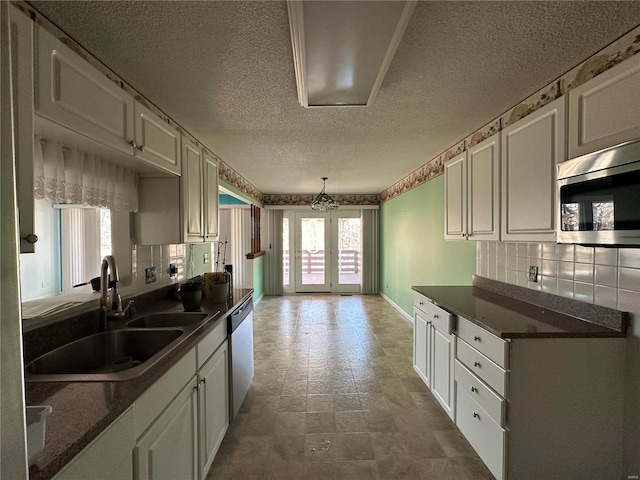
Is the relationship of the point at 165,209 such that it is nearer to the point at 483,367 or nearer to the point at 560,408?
the point at 483,367

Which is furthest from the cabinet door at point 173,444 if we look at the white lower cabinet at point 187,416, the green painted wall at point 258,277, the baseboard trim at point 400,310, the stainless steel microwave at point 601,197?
the green painted wall at point 258,277

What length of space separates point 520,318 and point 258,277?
5.08 m

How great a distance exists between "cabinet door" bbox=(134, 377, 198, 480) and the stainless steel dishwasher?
61cm

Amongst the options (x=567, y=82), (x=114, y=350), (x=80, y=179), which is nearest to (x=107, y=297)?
(x=114, y=350)

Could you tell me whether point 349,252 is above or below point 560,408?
above

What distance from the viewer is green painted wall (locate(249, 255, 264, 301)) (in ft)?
19.1

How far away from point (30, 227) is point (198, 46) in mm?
1085

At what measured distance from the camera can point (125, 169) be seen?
1877 millimetres

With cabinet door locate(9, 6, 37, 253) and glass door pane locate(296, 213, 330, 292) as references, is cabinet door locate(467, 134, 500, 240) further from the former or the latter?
glass door pane locate(296, 213, 330, 292)

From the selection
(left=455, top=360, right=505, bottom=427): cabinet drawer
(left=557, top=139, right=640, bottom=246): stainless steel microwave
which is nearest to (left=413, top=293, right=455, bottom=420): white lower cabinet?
(left=455, top=360, right=505, bottom=427): cabinet drawer

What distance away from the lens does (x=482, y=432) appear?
169 cm

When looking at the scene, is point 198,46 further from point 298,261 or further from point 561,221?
point 298,261

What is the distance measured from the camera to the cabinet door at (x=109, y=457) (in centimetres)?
75

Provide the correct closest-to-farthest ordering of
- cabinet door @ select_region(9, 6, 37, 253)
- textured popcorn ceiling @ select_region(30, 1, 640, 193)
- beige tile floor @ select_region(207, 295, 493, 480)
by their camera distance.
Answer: cabinet door @ select_region(9, 6, 37, 253)
textured popcorn ceiling @ select_region(30, 1, 640, 193)
beige tile floor @ select_region(207, 295, 493, 480)
